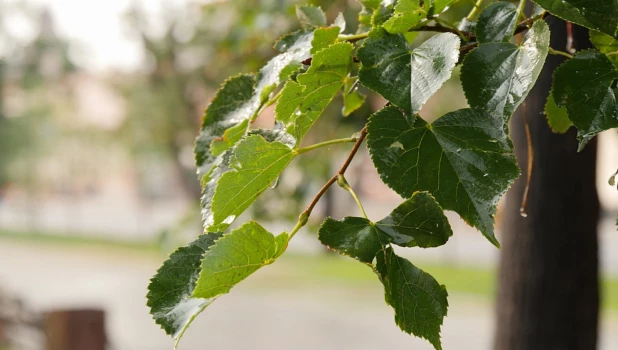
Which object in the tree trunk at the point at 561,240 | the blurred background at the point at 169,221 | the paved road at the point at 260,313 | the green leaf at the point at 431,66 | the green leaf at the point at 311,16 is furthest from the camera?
the paved road at the point at 260,313

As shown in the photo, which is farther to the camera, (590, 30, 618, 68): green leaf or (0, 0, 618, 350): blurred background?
(0, 0, 618, 350): blurred background

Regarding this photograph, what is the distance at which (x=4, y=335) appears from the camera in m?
2.53

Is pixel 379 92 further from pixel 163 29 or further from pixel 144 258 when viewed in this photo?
pixel 144 258

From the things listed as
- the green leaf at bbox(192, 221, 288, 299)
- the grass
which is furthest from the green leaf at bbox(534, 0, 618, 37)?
the grass

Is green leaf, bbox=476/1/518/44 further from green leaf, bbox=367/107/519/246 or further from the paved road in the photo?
the paved road

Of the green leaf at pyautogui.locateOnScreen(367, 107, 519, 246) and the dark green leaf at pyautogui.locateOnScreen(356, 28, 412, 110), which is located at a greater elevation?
the dark green leaf at pyautogui.locateOnScreen(356, 28, 412, 110)

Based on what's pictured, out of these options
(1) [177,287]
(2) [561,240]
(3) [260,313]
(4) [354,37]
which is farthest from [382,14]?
(3) [260,313]

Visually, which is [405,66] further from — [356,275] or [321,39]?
[356,275]

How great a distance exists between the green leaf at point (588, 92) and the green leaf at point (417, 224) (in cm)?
5

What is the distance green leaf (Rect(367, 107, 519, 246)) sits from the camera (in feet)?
0.69

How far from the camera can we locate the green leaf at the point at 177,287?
22 cm

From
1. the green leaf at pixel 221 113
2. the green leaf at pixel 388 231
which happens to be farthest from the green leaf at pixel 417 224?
the green leaf at pixel 221 113

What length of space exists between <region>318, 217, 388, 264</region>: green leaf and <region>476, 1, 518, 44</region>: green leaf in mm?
76

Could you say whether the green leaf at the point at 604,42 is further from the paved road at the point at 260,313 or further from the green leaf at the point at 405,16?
the paved road at the point at 260,313
